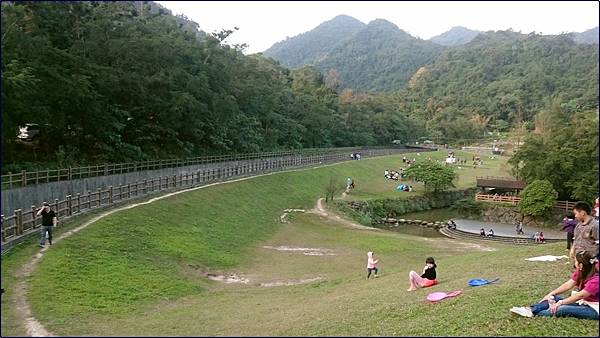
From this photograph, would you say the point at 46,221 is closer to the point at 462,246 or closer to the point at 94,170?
the point at 94,170

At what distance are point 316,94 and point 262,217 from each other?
68.9 meters

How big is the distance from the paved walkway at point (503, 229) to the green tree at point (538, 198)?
4.91 feet

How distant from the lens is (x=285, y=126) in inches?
2965

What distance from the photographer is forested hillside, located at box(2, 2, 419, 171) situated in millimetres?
23438

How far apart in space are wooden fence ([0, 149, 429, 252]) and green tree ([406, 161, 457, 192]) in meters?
12.9

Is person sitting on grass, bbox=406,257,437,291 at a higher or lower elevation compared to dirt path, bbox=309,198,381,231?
higher

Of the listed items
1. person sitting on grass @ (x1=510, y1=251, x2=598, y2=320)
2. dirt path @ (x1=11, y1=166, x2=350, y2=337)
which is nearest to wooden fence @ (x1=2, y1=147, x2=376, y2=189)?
dirt path @ (x1=11, y1=166, x2=350, y2=337)

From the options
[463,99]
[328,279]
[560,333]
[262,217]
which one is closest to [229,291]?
[328,279]

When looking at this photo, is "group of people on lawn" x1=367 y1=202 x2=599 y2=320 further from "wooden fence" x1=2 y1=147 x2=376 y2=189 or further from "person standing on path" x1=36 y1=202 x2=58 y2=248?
"wooden fence" x1=2 y1=147 x2=376 y2=189

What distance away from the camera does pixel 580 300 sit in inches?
299

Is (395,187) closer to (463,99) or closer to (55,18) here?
(55,18)

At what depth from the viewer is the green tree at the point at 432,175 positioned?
50.0 m

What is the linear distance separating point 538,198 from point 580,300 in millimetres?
35534

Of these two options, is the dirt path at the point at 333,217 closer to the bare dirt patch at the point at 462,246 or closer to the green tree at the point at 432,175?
the bare dirt patch at the point at 462,246
